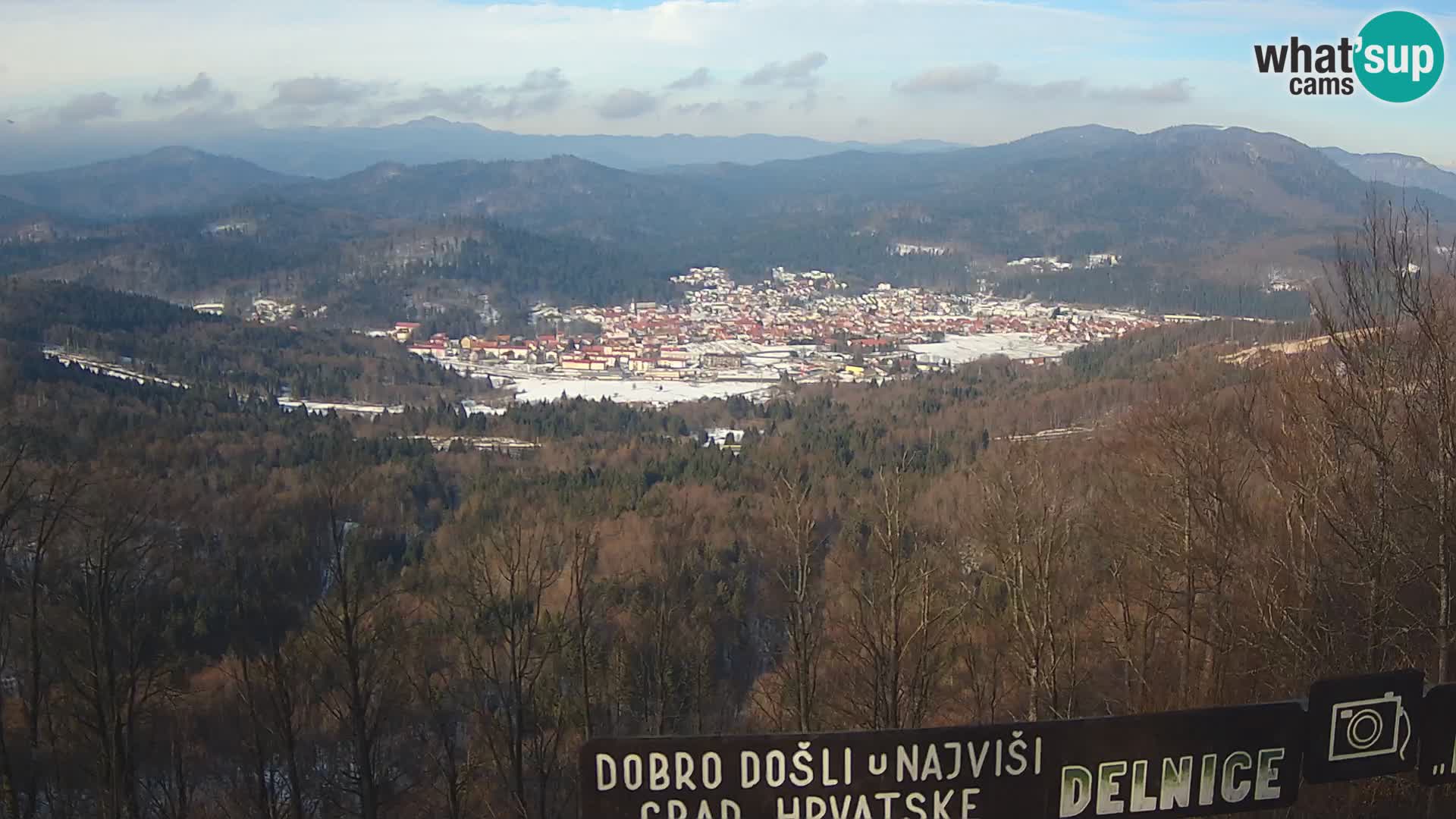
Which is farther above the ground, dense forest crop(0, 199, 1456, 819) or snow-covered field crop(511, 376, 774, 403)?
dense forest crop(0, 199, 1456, 819)

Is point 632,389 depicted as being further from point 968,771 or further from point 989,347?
point 968,771

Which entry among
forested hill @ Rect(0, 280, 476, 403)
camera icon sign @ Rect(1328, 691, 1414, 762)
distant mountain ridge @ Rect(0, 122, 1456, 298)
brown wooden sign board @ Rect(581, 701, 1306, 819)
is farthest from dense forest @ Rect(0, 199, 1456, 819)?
distant mountain ridge @ Rect(0, 122, 1456, 298)

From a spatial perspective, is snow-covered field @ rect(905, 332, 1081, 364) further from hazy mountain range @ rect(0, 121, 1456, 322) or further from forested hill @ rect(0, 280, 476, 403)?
forested hill @ rect(0, 280, 476, 403)

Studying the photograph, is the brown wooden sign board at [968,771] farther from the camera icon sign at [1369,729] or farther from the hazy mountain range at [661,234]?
the hazy mountain range at [661,234]

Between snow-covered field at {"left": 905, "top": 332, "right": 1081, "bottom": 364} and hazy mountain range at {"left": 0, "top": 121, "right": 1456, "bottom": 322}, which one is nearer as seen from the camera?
snow-covered field at {"left": 905, "top": 332, "right": 1081, "bottom": 364}

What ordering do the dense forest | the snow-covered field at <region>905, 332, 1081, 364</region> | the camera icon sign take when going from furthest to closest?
the snow-covered field at <region>905, 332, 1081, 364</region> → the dense forest → the camera icon sign

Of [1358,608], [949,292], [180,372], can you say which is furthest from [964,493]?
[949,292]
